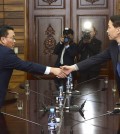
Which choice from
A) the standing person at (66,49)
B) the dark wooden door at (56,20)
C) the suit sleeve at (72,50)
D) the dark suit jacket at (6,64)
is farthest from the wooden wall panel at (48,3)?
the dark suit jacket at (6,64)

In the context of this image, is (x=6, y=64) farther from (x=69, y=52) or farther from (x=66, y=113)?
(x=69, y=52)

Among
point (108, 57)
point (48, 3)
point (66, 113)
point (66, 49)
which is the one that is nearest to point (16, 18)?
point (48, 3)

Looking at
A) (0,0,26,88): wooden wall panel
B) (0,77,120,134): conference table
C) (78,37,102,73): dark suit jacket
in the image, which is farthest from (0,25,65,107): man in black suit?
(0,0,26,88): wooden wall panel

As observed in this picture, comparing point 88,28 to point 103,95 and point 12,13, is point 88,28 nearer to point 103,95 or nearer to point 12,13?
point 12,13

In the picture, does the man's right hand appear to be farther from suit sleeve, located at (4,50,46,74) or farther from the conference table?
suit sleeve, located at (4,50,46,74)

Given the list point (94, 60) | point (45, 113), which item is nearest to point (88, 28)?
point (94, 60)

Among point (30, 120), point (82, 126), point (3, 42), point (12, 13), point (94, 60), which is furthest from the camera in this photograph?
point (12, 13)

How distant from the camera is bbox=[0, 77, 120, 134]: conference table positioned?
2.39 m

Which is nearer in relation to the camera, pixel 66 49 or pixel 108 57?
pixel 108 57

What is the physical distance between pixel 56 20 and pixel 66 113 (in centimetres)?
467

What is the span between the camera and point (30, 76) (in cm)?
723

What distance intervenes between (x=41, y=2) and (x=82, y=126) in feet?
16.8

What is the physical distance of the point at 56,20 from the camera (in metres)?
7.36

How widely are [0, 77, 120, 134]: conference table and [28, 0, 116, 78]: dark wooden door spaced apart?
3279 mm
